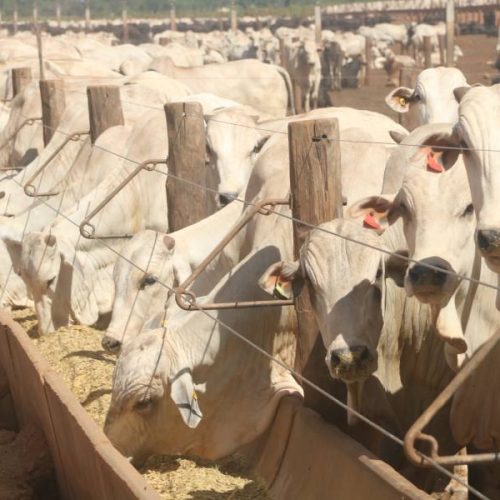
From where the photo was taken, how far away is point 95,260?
9062 mm

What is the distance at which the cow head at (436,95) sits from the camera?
8.35m

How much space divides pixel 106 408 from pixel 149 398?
126 cm

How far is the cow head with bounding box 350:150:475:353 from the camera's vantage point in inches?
193

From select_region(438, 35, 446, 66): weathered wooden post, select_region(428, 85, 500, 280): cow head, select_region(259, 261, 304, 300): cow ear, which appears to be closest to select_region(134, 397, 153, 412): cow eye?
select_region(259, 261, 304, 300): cow ear

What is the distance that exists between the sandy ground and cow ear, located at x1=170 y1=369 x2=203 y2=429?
0.31m

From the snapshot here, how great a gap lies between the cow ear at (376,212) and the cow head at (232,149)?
11.3 ft

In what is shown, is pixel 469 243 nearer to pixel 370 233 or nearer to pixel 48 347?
pixel 370 233

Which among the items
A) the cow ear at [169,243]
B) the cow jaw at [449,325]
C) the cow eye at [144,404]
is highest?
the cow jaw at [449,325]

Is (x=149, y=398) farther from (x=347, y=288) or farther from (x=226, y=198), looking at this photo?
(x=226, y=198)

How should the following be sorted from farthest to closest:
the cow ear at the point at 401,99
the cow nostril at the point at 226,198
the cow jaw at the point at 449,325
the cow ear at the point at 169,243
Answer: the cow ear at the point at 401,99 < the cow nostril at the point at 226,198 < the cow ear at the point at 169,243 < the cow jaw at the point at 449,325

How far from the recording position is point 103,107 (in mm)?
10125

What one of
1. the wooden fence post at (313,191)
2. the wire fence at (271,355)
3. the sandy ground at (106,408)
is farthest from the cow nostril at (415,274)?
the sandy ground at (106,408)

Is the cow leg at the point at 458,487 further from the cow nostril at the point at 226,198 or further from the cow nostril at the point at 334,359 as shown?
the cow nostril at the point at 226,198

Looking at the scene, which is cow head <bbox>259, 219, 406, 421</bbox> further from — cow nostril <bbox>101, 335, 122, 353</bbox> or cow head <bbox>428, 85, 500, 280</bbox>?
cow nostril <bbox>101, 335, 122, 353</bbox>
